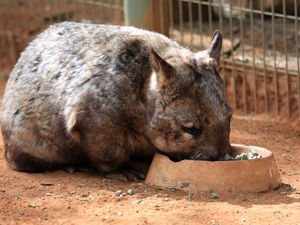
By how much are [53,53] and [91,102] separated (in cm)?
75

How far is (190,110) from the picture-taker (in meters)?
4.28

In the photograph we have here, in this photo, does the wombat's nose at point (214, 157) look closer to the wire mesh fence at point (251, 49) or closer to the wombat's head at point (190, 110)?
the wombat's head at point (190, 110)

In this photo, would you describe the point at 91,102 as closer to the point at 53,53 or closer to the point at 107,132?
the point at 107,132

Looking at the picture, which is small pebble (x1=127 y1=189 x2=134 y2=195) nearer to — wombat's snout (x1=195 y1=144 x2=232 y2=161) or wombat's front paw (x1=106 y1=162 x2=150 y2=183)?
wombat's front paw (x1=106 y1=162 x2=150 y2=183)

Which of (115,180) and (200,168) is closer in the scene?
(200,168)

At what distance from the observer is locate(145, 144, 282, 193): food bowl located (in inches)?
164

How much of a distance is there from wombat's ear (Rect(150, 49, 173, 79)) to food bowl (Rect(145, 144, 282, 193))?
0.65m

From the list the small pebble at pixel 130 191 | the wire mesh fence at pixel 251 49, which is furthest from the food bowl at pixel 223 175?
the wire mesh fence at pixel 251 49

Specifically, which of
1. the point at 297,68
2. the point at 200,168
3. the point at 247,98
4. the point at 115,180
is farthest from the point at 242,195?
the point at 247,98

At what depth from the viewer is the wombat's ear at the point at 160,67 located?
169 inches

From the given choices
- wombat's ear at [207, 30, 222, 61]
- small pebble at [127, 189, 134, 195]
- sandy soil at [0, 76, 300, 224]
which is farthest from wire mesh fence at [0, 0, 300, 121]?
small pebble at [127, 189, 134, 195]

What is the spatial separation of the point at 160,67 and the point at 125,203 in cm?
105

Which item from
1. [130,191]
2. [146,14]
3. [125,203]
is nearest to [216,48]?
[130,191]

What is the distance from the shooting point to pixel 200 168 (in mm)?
4199
